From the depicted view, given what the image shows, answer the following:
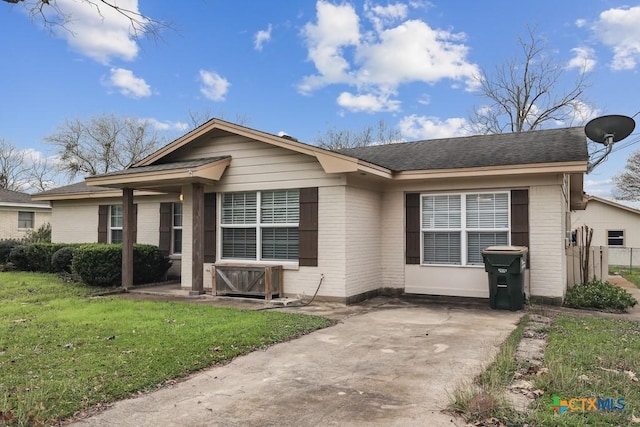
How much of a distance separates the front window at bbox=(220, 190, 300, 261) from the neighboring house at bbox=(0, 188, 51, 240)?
58.6 feet

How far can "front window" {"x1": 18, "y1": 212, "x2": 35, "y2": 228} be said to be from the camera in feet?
76.6

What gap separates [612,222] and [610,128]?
20.8 metres

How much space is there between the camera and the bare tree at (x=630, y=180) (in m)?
33.4

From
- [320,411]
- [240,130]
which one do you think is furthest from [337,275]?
[320,411]

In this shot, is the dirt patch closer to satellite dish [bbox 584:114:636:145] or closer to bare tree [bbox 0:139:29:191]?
satellite dish [bbox 584:114:636:145]

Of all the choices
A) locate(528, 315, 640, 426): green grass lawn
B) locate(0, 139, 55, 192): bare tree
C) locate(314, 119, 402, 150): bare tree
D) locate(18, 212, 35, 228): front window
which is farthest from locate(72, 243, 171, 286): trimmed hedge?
locate(0, 139, 55, 192): bare tree

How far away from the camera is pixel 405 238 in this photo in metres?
10.3

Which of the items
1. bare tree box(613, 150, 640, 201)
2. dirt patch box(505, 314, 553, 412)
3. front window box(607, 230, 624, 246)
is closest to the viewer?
dirt patch box(505, 314, 553, 412)

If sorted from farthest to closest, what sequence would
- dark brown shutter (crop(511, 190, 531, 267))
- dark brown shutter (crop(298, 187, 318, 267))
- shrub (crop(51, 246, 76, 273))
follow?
shrub (crop(51, 246, 76, 273)) < dark brown shutter (crop(298, 187, 318, 267)) < dark brown shutter (crop(511, 190, 531, 267))

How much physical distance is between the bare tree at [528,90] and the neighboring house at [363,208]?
19861 mm

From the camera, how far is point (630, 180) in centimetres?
3397

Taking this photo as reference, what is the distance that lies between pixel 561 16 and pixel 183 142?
12492 mm

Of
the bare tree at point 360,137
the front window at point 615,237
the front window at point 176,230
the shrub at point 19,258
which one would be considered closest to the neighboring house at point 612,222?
the front window at point 615,237

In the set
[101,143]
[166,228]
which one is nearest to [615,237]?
[166,228]
